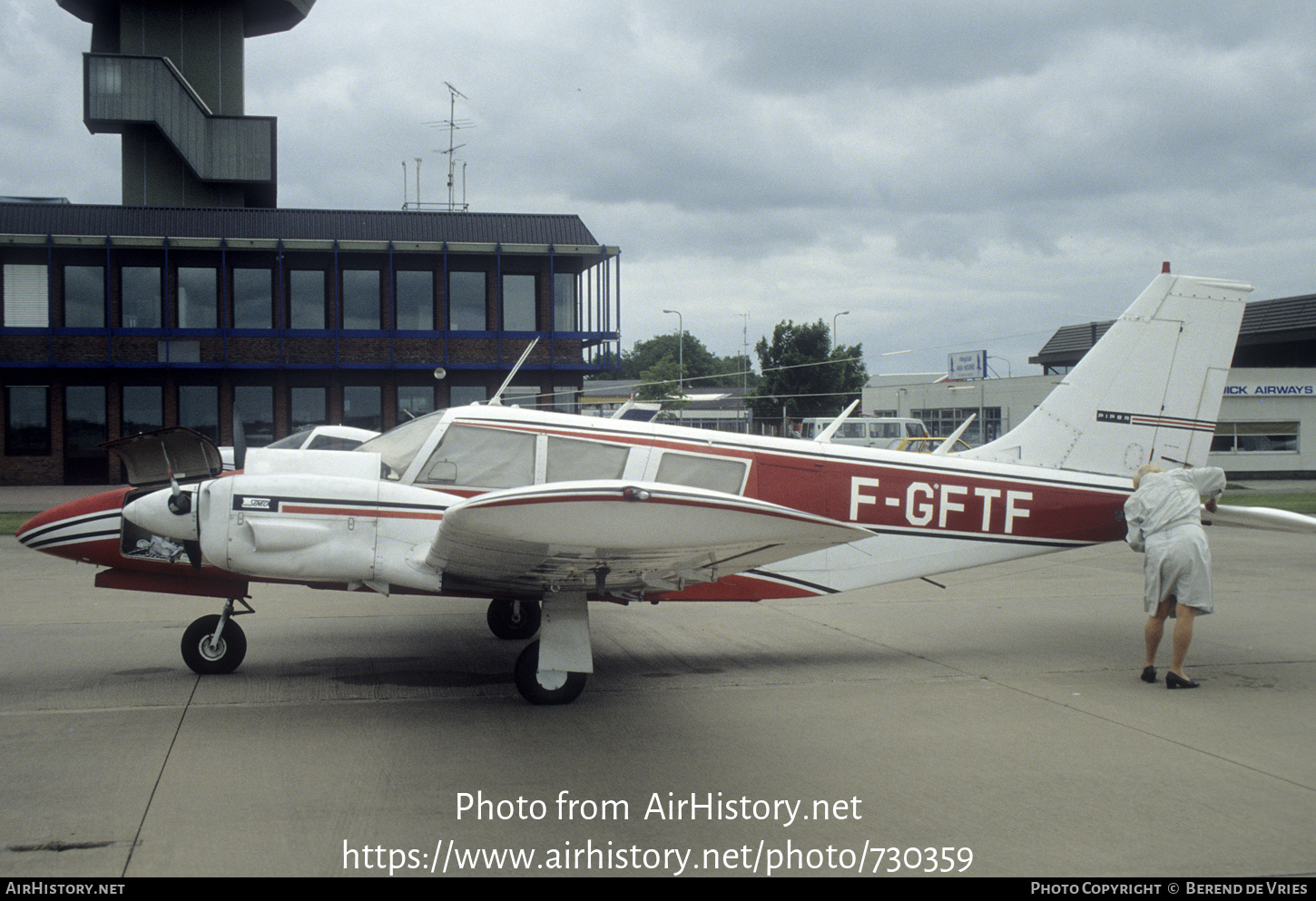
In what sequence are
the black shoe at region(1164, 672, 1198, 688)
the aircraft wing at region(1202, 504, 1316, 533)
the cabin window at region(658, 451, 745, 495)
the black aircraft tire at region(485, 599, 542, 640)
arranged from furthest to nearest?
the black aircraft tire at region(485, 599, 542, 640) < the cabin window at region(658, 451, 745, 495) < the black shoe at region(1164, 672, 1198, 688) < the aircraft wing at region(1202, 504, 1316, 533)

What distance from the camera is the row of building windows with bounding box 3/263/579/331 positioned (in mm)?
26594

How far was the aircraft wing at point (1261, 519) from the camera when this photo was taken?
6.37 meters

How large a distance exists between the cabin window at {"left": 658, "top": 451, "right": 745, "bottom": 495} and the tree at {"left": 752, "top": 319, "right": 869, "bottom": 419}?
34902mm

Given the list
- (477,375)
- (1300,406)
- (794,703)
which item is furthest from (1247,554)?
(1300,406)

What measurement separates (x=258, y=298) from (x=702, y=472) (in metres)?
23.9

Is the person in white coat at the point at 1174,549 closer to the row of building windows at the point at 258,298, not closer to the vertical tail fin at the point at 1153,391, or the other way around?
the vertical tail fin at the point at 1153,391

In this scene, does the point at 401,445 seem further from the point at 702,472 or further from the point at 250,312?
the point at 250,312

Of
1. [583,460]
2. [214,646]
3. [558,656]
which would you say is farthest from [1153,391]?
[214,646]

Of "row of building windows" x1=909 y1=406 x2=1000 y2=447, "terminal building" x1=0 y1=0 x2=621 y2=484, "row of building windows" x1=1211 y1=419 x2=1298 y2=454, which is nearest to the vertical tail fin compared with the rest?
"terminal building" x1=0 y1=0 x2=621 y2=484

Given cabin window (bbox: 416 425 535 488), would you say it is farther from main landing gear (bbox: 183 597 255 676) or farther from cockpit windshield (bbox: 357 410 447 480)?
main landing gear (bbox: 183 597 255 676)

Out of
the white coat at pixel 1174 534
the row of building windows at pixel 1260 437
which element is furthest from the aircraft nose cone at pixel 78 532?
the row of building windows at pixel 1260 437

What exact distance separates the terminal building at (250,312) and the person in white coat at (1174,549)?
2003cm
